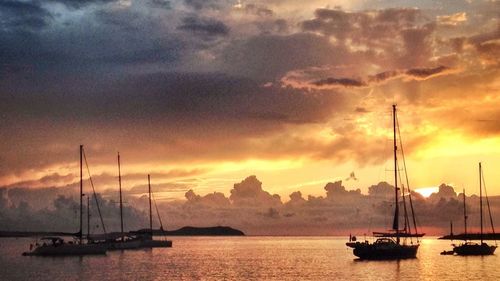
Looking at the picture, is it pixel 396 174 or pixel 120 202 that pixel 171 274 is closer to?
pixel 396 174

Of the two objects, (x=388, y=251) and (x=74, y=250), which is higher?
(x=388, y=251)

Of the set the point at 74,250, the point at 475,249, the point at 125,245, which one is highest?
the point at 74,250

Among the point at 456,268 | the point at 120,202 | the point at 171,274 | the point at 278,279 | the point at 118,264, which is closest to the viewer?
the point at 278,279

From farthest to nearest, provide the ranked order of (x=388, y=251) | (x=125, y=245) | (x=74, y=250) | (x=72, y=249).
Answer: (x=125, y=245)
(x=72, y=249)
(x=74, y=250)
(x=388, y=251)

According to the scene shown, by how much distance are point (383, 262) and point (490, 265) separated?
17.4m

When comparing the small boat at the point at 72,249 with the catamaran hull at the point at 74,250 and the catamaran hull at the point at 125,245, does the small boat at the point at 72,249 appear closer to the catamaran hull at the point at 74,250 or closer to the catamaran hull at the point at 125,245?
the catamaran hull at the point at 74,250

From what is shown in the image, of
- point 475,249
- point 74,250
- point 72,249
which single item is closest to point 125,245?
point 72,249

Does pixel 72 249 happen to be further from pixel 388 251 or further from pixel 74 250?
pixel 388 251

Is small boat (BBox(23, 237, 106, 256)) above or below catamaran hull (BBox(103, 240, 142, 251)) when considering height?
above

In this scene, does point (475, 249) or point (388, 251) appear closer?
point (388, 251)

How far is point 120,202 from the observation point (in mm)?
132250

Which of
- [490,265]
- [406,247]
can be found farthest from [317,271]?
[490,265]

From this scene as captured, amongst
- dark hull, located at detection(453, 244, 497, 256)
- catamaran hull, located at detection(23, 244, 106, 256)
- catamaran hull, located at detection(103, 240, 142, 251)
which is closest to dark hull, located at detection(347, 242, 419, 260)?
dark hull, located at detection(453, 244, 497, 256)

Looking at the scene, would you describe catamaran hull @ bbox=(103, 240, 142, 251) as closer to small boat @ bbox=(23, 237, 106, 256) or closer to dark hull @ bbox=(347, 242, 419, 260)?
small boat @ bbox=(23, 237, 106, 256)
